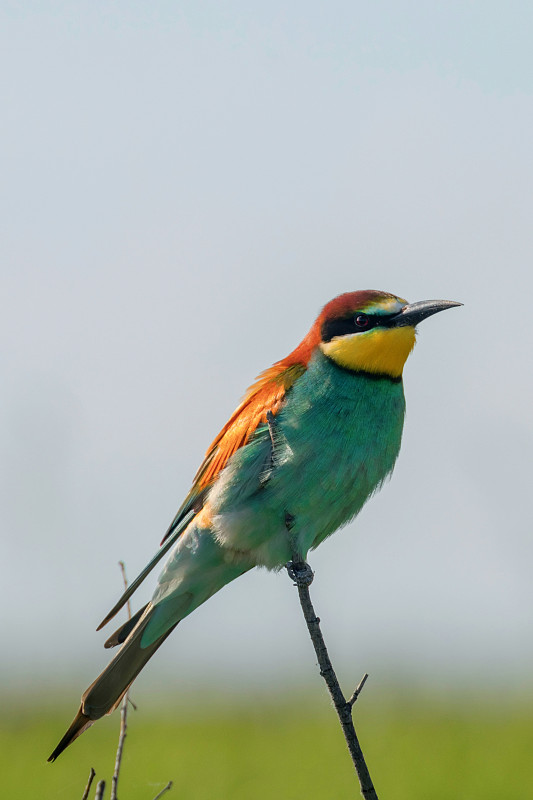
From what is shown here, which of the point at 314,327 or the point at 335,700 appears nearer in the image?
the point at 335,700

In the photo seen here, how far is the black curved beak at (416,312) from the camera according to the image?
3.06 meters

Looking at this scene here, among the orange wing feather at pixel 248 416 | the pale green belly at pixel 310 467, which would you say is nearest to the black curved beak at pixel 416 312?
the pale green belly at pixel 310 467

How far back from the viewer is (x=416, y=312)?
10.2ft

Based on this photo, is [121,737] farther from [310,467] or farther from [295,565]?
[310,467]

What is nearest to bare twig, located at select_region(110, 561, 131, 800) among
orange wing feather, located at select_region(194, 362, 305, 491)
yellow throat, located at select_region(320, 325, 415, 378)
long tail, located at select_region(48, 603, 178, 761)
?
long tail, located at select_region(48, 603, 178, 761)

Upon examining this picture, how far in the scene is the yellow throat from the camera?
3100 millimetres

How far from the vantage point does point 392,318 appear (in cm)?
314

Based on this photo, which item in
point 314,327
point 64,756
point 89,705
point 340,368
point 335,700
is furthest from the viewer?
point 64,756

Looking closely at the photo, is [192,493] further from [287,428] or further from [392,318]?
Answer: [392,318]

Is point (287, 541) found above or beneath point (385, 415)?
beneath

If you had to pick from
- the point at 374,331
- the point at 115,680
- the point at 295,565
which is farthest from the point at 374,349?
the point at 115,680

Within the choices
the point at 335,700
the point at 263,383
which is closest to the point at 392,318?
the point at 263,383

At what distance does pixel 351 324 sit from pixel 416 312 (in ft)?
0.70

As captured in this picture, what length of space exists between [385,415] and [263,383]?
415 millimetres
